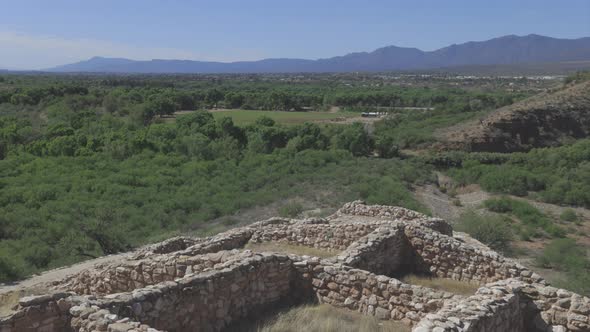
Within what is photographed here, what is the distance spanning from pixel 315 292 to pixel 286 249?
3.44 meters

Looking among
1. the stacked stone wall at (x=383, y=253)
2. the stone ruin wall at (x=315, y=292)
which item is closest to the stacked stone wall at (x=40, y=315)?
the stone ruin wall at (x=315, y=292)

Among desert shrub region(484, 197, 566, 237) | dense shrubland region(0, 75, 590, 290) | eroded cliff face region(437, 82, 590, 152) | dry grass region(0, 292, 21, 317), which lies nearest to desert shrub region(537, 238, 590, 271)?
dense shrubland region(0, 75, 590, 290)

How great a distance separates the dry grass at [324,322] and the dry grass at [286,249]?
3549mm

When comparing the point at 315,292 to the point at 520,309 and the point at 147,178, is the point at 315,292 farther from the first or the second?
the point at 147,178

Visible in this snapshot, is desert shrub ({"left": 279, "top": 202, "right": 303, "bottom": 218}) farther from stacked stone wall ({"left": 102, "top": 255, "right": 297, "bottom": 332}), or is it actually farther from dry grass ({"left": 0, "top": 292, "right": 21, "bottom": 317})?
stacked stone wall ({"left": 102, "top": 255, "right": 297, "bottom": 332})

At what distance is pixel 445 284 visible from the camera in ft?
34.5

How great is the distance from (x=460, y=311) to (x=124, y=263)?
20.2ft

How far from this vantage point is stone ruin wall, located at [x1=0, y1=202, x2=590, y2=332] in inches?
272

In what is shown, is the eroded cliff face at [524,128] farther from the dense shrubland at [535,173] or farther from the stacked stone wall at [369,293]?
the stacked stone wall at [369,293]

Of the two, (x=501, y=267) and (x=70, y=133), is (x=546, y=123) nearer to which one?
(x=70, y=133)

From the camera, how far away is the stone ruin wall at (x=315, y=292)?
691 centimetres

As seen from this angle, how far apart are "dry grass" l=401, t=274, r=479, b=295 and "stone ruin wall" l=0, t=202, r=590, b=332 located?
0.18 metres

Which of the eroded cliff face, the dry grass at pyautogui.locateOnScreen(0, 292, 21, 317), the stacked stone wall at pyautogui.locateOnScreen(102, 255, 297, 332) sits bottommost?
the eroded cliff face

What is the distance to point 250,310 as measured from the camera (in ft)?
27.5
